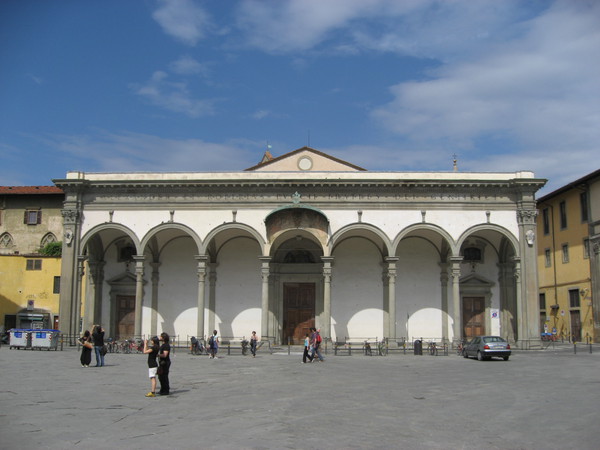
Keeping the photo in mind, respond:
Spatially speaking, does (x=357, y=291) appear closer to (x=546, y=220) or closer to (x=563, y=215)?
(x=563, y=215)

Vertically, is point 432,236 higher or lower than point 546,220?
lower

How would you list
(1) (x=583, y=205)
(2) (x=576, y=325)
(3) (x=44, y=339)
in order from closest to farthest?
(3) (x=44, y=339) → (1) (x=583, y=205) → (2) (x=576, y=325)

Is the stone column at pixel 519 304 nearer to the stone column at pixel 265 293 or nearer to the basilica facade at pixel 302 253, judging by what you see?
the basilica facade at pixel 302 253

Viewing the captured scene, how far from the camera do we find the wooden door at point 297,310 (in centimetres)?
3353

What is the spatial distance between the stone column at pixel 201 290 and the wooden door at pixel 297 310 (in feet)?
16.5

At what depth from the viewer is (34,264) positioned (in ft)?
127

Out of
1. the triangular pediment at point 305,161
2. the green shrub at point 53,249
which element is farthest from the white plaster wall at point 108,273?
the triangular pediment at point 305,161

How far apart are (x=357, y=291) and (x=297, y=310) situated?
3533mm

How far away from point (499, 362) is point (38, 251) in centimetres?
3200

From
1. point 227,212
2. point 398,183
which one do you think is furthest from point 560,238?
point 227,212

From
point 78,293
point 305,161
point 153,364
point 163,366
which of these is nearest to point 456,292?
point 305,161

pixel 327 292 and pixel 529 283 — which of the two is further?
pixel 327 292

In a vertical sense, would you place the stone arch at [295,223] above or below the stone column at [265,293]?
above

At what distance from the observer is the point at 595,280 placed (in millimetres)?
35062
